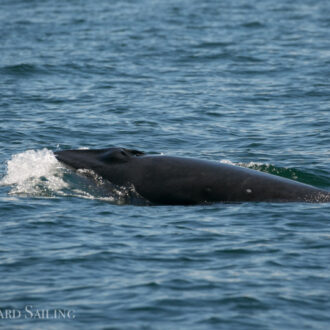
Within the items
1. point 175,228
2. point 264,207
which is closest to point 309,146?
point 264,207

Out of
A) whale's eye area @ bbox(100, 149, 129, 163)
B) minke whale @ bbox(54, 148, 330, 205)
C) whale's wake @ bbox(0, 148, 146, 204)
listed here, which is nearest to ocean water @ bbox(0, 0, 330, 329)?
whale's wake @ bbox(0, 148, 146, 204)

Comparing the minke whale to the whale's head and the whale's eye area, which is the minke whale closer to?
the whale's head

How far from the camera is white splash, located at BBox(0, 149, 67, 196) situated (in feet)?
53.6

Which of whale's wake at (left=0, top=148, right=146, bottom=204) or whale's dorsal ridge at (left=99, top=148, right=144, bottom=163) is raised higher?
whale's dorsal ridge at (left=99, top=148, right=144, bottom=163)

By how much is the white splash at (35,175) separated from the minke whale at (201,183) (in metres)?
1.49

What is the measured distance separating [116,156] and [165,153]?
456cm

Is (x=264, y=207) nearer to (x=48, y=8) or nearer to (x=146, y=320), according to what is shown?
(x=146, y=320)

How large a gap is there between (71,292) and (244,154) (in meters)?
9.35

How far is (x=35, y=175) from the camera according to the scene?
667 inches

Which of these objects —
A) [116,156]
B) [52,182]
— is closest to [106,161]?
[116,156]

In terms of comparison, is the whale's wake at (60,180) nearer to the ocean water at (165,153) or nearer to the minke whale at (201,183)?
the ocean water at (165,153)

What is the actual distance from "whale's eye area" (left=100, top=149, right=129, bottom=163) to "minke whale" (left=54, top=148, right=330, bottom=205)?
225 millimetres

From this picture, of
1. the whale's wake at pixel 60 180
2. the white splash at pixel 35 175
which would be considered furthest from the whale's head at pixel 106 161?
the white splash at pixel 35 175

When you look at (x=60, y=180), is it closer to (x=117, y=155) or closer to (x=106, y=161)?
(x=106, y=161)
